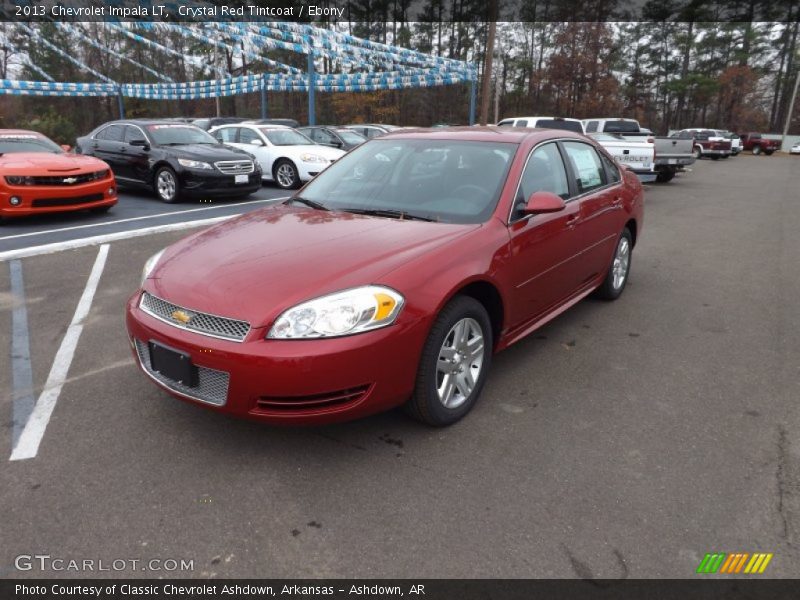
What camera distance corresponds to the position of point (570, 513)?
2375mm

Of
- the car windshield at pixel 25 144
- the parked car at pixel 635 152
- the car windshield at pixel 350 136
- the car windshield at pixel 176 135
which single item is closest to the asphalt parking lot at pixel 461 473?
the car windshield at pixel 25 144

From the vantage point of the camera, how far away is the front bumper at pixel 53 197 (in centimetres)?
757

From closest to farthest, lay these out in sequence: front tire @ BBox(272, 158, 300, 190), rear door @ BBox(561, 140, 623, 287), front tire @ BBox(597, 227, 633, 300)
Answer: rear door @ BBox(561, 140, 623, 287) < front tire @ BBox(597, 227, 633, 300) < front tire @ BBox(272, 158, 300, 190)

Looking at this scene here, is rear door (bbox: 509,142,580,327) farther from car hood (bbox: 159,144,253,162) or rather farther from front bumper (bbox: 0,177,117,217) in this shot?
car hood (bbox: 159,144,253,162)

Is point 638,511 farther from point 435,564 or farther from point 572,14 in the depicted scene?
point 572,14

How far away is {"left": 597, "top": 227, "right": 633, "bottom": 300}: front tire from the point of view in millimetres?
5047

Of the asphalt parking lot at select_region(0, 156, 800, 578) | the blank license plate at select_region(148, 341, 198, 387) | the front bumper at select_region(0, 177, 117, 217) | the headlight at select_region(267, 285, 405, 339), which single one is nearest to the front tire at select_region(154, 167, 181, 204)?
the front bumper at select_region(0, 177, 117, 217)

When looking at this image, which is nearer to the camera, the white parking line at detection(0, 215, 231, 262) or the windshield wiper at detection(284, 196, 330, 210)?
the windshield wiper at detection(284, 196, 330, 210)

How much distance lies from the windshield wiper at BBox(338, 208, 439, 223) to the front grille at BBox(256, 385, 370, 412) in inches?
46.4

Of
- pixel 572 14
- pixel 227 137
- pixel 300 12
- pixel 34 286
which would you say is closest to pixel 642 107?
pixel 572 14

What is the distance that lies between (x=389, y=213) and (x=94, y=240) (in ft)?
17.4

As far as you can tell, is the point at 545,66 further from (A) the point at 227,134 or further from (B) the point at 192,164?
(B) the point at 192,164

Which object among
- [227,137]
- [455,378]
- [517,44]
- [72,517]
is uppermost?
[517,44]

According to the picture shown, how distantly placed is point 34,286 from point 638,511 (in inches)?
220
